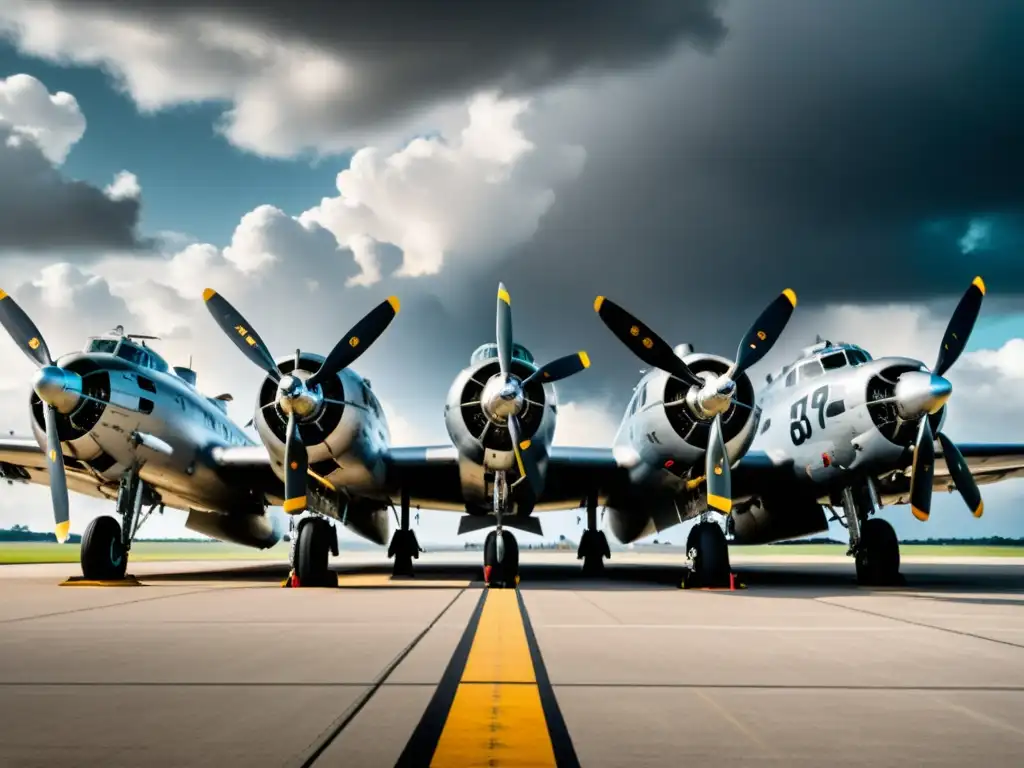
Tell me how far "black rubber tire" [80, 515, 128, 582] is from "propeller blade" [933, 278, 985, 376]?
16479mm

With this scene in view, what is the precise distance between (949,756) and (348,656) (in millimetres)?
4311

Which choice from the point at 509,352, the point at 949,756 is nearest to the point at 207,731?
the point at 949,756

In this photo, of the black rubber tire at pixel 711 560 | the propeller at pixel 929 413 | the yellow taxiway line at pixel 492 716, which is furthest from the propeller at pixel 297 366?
the propeller at pixel 929 413

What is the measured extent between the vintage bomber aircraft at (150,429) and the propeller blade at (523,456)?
3406 millimetres

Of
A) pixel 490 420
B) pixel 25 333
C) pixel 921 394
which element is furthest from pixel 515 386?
pixel 25 333

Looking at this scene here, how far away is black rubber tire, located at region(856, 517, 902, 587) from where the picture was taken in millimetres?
16219

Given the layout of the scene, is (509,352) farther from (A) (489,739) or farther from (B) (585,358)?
(A) (489,739)

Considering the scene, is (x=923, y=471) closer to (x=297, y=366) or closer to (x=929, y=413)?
(x=929, y=413)

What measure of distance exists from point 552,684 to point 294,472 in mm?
10926

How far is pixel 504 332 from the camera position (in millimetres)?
15734

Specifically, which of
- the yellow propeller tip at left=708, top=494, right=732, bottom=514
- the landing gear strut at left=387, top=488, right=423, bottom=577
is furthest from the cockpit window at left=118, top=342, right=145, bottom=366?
the yellow propeller tip at left=708, top=494, right=732, bottom=514

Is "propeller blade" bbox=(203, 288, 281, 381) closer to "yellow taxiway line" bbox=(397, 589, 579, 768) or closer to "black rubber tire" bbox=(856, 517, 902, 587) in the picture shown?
"yellow taxiway line" bbox=(397, 589, 579, 768)

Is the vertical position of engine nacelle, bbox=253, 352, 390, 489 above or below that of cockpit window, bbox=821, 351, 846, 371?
below

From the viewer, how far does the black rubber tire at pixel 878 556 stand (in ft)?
53.2
